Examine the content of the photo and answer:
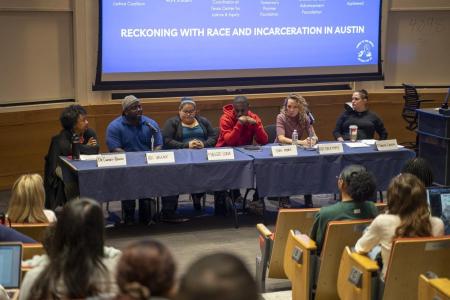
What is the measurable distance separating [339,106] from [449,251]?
6072 millimetres

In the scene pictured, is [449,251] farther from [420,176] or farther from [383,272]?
[420,176]

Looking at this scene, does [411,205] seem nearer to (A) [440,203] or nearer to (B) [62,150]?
(A) [440,203]

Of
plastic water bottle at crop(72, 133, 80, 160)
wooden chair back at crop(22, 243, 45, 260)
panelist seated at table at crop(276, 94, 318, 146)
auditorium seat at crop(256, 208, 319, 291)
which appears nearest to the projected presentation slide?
panelist seated at table at crop(276, 94, 318, 146)

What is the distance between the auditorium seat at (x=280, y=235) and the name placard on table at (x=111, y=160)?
1.74m

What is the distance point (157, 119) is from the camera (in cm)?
911

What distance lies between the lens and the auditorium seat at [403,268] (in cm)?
388

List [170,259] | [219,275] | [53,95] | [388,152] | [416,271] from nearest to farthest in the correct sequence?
[219,275] < [170,259] < [416,271] < [388,152] < [53,95]

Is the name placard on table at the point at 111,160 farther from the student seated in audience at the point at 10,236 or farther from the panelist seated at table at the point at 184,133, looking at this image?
the student seated in audience at the point at 10,236

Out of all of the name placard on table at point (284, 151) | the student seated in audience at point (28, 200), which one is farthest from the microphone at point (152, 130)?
the student seated in audience at point (28, 200)

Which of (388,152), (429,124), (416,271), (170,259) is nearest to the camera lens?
(170,259)

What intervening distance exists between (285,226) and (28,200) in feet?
5.31

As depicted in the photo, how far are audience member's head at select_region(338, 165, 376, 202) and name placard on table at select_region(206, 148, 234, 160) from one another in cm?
228

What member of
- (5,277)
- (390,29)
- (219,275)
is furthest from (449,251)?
(390,29)

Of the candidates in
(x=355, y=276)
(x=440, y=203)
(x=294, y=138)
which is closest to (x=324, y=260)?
(x=355, y=276)
